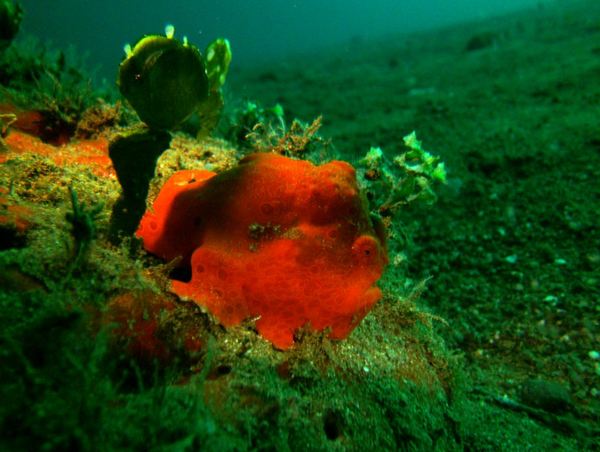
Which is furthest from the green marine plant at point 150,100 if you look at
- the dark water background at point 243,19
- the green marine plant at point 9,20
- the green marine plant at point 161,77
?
the dark water background at point 243,19

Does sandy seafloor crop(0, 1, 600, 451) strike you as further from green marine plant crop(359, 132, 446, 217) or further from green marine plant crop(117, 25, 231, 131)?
green marine plant crop(117, 25, 231, 131)

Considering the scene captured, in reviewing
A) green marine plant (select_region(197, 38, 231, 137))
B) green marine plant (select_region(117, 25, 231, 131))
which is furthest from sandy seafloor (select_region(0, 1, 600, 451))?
green marine plant (select_region(117, 25, 231, 131))

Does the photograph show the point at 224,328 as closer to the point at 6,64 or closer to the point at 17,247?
the point at 17,247

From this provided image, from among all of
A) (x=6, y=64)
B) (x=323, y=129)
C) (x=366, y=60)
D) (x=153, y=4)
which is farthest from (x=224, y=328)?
(x=153, y=4)

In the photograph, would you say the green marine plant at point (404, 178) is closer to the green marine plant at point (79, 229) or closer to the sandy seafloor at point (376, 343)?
the sandy seafloor at point (376, 343)

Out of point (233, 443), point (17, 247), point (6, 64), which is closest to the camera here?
point (233, 443)

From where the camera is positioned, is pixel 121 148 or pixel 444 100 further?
pixel 444 100
